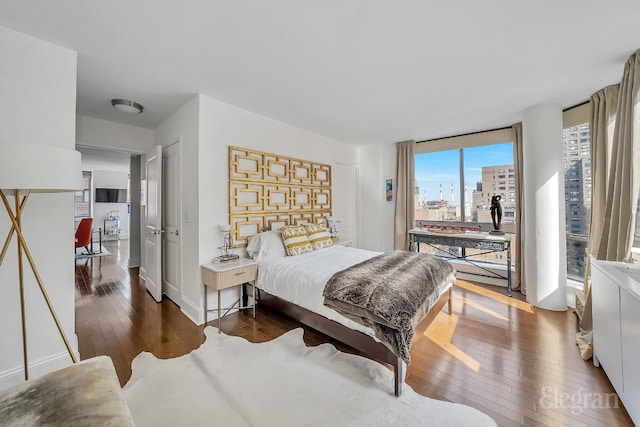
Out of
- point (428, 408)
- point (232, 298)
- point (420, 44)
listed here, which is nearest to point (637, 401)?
point (428, 408)

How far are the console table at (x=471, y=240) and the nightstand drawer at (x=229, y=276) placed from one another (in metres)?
2.95

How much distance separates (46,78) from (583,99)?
5.49 meters

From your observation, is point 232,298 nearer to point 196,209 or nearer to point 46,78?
point 196,209

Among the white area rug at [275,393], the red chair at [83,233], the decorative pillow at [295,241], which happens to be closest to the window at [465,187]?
the decorative pillow at [295,241]

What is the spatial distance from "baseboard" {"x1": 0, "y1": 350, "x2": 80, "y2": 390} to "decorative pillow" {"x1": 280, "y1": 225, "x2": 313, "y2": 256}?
2.18m

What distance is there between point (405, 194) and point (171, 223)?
411 cm

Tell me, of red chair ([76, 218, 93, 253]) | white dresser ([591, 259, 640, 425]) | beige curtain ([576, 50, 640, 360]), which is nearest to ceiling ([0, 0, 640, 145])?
beige curtain ([576, 50, 640, 360])

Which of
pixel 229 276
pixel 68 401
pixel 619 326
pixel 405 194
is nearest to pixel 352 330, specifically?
pixel 229 276

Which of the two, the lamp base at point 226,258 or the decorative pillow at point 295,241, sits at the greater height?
the decorative pillow at point 295,241

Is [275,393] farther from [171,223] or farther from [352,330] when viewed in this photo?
[171,223]

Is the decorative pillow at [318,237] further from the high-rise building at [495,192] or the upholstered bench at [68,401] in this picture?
the high-rise building at [495,192]

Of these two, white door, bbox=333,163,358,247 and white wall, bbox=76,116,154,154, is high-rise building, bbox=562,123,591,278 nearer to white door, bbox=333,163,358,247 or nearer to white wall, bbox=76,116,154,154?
white door, bbox=333,163,358,247

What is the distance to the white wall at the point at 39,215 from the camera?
1810mm

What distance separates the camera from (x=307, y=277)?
7.97 feet
